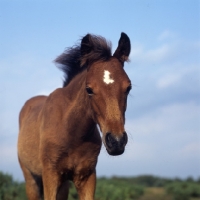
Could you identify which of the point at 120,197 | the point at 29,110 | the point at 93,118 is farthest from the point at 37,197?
the point at 120,197

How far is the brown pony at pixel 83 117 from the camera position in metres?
4.93

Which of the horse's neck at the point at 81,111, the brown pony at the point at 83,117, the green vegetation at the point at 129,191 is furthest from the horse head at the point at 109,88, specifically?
the green vegetation at the point at 129,191

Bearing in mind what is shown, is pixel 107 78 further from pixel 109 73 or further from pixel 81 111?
pixel 81 111

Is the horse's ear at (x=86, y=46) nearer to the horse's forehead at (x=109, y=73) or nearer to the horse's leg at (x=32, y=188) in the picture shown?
the horse's forehead at (x=109, y=73)

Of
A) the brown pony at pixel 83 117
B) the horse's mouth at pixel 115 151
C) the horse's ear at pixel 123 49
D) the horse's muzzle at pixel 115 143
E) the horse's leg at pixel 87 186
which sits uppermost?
the horse's ear at pixel 123 49

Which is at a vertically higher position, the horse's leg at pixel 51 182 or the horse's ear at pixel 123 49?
the horse's ear at pixel 123 49

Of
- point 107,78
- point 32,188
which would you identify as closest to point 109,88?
point 107,78

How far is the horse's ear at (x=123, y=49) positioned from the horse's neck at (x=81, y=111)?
63 cm

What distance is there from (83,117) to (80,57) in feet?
2.62

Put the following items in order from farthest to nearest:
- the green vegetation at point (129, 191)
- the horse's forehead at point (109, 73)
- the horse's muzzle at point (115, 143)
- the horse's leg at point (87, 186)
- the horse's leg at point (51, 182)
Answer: the green vegetation at point (129, 191) → the horse's leg at point (87, 186) → the horse's leg at point (51, 182) → the horse's forehead at point (109, 73) → the horse's muzzle at point (115, 143)

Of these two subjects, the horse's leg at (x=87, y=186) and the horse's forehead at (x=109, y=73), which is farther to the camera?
the horse's leg at (x=87, y=186)

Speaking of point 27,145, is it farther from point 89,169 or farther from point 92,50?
point 92,50

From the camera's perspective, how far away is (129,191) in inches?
557

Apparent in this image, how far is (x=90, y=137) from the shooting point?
19.8 feet
